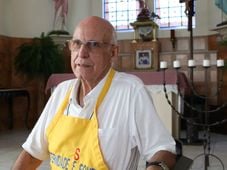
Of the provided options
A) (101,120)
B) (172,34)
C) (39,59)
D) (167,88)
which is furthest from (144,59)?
(101,120)

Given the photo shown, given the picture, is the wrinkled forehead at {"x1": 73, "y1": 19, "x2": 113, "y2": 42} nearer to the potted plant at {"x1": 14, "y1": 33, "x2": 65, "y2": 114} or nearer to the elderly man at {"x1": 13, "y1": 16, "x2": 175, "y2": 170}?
the elderly man at {"x1": 13, "y1": 16, "x2": 175, "y2": 170}

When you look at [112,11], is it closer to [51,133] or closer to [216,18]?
[216,18]

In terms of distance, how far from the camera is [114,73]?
1.47 meters

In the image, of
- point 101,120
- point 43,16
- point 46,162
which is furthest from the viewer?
point 43,16

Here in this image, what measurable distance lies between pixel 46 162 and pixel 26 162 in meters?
2.77

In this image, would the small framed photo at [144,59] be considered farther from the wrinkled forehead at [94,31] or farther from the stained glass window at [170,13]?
the wrinkled forehead at [94,31]

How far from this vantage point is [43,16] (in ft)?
29.6

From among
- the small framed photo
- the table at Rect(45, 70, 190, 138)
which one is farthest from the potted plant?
the table at Rect(45, 70, 190, 138)

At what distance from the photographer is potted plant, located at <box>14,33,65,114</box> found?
25.2 feet

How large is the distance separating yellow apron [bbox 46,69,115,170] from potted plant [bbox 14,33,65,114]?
6306 millimetres

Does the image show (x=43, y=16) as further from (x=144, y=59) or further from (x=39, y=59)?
(x=144, y=59)

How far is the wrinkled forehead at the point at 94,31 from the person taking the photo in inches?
54.1

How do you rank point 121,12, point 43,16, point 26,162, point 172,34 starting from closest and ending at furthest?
point 26,162
point 172,34
point 43,16
point 121,12

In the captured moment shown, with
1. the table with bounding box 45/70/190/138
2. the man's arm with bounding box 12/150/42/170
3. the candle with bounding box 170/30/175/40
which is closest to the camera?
the man's arm with bounding box 12/150/42/170
